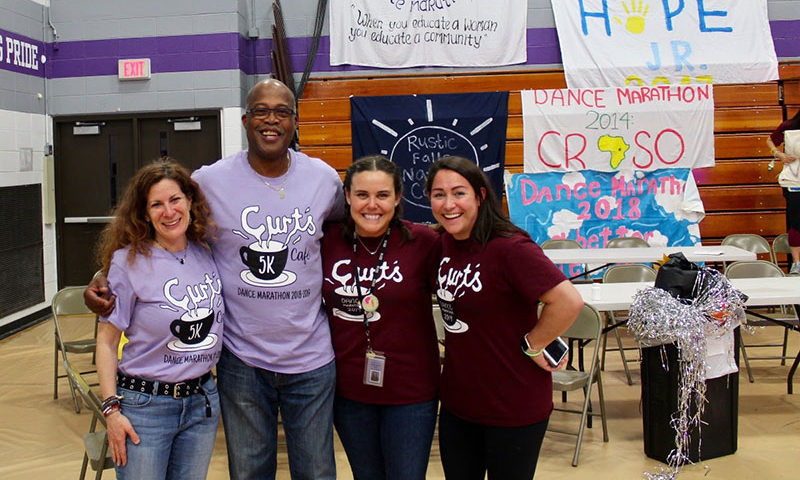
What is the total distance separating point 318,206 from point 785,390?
3913mm

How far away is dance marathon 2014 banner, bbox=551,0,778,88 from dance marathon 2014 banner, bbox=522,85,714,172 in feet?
0.71

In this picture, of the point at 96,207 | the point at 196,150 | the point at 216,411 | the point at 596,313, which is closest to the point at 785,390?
the point at 596,313

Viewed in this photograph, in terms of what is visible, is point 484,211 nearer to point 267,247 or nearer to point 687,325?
point 267,247

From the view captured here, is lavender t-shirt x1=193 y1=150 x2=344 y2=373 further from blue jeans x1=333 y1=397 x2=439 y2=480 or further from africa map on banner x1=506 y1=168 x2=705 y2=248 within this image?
africa map on banner x1=506 y1=168 x2=705 y2=248

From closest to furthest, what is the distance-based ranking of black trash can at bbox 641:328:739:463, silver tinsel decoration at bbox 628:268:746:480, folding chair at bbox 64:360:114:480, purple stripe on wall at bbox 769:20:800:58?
folding chair at bbox 64:360:114:480 < silver tinsel decoration at bbox 628:268:746:480 < black trash can at bbox 641:328:739:463 < purple stripe on wall at bbox 769:20:800:58

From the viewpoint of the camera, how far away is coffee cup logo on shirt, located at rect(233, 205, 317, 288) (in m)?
2.09

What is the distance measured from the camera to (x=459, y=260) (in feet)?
6.66

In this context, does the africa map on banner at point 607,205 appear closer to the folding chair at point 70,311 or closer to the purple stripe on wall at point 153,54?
the purple stripe on wall at point 153,54

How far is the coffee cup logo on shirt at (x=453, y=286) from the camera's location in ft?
6.48

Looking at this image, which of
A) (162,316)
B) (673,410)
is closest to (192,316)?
(162,316)

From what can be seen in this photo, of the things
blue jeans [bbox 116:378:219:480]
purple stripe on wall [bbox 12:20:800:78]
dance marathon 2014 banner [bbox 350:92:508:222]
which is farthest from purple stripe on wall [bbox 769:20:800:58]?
blue jeans [bbox 116:378:219:480]

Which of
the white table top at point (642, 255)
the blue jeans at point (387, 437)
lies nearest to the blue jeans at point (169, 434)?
the blue jeans at point (387, 437)

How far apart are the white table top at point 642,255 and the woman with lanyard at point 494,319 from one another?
346 cm

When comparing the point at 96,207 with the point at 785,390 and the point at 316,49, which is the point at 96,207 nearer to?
the point at 316,49
